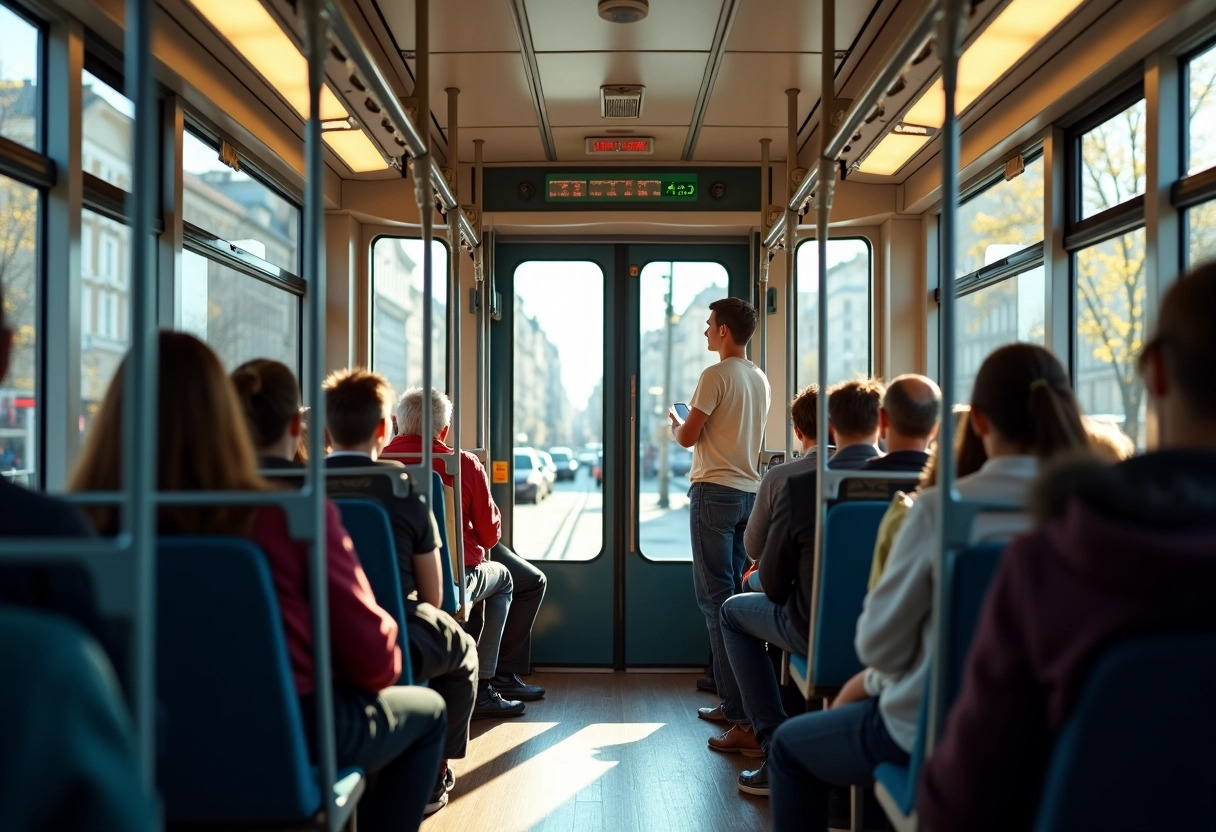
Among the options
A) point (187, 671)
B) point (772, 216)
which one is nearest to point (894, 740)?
point (187, 671)

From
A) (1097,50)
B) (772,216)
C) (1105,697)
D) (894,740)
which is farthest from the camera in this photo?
(772,216)

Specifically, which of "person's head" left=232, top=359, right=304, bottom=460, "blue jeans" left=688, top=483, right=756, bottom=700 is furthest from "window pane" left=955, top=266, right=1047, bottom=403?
"person's head" left=232, top=359, right=304, bottom=460

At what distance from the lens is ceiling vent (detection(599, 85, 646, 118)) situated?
14.4 feet

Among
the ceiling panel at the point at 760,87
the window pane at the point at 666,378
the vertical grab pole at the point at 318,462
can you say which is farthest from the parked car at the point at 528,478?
the vertical grab pole at the point at 318,462

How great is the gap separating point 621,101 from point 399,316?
174 cm

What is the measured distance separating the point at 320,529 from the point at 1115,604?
121 cm

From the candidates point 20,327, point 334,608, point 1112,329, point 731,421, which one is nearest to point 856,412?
point 1112,329

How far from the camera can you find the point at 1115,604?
1099mm

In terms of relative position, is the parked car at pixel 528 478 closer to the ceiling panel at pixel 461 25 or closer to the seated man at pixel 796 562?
the seated man at pixel 796 562

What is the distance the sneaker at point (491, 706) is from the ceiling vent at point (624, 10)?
8.95ft

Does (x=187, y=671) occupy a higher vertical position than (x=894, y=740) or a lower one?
higher

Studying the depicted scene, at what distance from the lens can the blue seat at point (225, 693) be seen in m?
1.61

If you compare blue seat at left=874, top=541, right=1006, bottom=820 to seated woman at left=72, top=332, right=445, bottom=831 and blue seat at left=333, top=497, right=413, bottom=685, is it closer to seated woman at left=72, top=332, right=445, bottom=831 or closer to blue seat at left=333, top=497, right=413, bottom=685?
seated woman at left=72, top=332, right=445, bottom=831

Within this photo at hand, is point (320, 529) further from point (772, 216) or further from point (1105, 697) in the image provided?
point (772, 216)
